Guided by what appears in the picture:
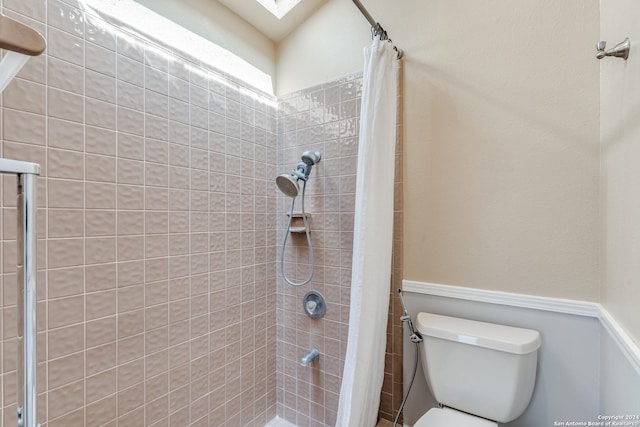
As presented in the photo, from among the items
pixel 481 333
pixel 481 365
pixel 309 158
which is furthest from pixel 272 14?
pixel 481 365

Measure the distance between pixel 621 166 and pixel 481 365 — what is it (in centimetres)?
85

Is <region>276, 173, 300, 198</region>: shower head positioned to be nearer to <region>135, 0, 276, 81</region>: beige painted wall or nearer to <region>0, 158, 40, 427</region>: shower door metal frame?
<region>135, 0, 276, 81</region>: beige painted wall

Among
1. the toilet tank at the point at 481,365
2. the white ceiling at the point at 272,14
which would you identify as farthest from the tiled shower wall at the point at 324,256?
the white ceiling at the point at 272,14

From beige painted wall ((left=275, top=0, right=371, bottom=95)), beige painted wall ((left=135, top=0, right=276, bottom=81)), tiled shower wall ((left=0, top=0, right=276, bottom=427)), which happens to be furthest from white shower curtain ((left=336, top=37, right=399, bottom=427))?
beige painted wall ((left=135, top=0, right=276, bottom=81))

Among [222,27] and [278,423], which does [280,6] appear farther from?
[278,423]

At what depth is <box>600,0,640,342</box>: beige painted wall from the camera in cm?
80

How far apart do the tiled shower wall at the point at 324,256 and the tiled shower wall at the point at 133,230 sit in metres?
0.21

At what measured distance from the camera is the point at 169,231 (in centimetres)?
131

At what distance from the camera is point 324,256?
5.59 feet

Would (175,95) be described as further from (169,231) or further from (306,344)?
(306,344)

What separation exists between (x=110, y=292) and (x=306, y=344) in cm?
109

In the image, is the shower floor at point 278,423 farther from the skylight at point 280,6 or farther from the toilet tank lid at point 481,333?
the skylight at point 280,6

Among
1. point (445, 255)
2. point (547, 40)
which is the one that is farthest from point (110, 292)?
point (547, 40)

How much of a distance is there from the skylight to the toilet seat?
2.19 metres
